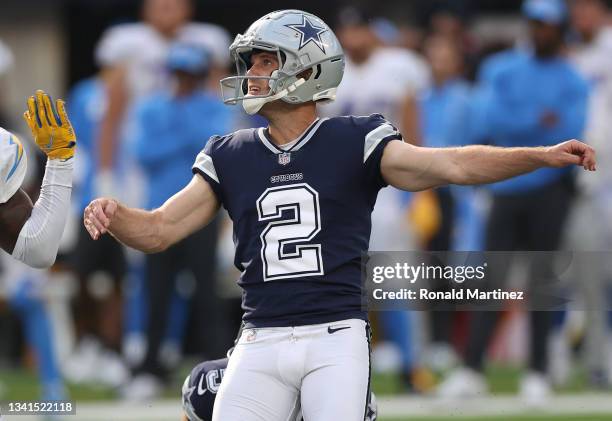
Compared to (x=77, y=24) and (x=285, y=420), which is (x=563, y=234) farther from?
(x=77, y=24)

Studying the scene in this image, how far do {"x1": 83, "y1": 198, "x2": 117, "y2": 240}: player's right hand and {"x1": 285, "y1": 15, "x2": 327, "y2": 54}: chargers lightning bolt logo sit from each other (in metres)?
0.89

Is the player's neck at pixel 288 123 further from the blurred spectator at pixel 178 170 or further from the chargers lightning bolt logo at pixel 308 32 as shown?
the blurred spectator at pixel 178 170

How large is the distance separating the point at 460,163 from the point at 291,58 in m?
0.72

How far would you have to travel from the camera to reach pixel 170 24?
9.88 metres

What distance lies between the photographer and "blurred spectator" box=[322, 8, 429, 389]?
355 inches

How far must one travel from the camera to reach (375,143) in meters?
4.94

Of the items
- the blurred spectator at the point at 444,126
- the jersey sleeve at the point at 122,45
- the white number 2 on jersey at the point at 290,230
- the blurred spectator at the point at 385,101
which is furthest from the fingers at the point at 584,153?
the jersey sleeve at the point at 122,45

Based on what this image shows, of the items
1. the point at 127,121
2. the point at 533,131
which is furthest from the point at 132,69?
the point at 533,131

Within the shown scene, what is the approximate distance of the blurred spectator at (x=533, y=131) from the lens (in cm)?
864

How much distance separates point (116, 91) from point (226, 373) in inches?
211

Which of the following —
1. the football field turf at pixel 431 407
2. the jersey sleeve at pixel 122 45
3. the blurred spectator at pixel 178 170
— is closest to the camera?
the football field turf at pixel 431 407

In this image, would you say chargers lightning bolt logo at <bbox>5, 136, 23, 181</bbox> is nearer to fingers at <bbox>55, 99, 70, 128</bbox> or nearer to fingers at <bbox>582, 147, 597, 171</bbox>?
fingers at <bbox>55, 99, 70, 128</bbox>

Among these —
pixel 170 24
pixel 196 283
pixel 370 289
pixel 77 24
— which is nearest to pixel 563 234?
pixel 196 283

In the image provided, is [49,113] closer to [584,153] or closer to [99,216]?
[99,216]
